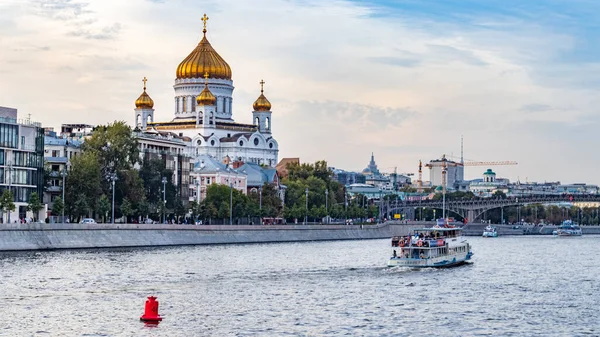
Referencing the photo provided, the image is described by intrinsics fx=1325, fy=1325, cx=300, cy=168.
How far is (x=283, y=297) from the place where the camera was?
63156 mm

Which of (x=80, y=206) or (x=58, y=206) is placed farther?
(x=80, y=206)

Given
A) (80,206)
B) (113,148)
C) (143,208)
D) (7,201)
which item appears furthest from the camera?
(113,148)

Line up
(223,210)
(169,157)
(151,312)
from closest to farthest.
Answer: (151,312) < (223,210) < (169,157)

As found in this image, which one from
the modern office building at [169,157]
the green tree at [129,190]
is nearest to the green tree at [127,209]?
the green tree at [129,190]

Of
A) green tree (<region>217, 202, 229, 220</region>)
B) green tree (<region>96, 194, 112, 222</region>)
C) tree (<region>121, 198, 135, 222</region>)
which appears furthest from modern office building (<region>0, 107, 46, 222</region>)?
green tree (<region>217, 202, 229, 220</region>)

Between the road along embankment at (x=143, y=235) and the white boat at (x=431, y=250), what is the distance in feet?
77.2

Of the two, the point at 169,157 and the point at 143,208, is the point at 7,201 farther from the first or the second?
the point at 169,157

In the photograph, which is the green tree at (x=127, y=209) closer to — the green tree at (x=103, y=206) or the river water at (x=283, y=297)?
the green tree at (x=103, y=206)

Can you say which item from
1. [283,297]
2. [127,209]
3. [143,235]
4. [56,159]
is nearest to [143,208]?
[127,209]

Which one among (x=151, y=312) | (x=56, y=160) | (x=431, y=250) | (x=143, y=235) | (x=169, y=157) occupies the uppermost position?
(x=169, y=157)

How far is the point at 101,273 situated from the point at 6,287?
34.9 ft

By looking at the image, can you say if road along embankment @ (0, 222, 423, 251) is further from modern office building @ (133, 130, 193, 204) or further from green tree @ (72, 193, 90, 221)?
modern office building @ (133, 130, 193, 204)

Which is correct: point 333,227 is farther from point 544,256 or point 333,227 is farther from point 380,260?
point 380,260

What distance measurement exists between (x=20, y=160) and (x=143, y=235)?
12281 mm
